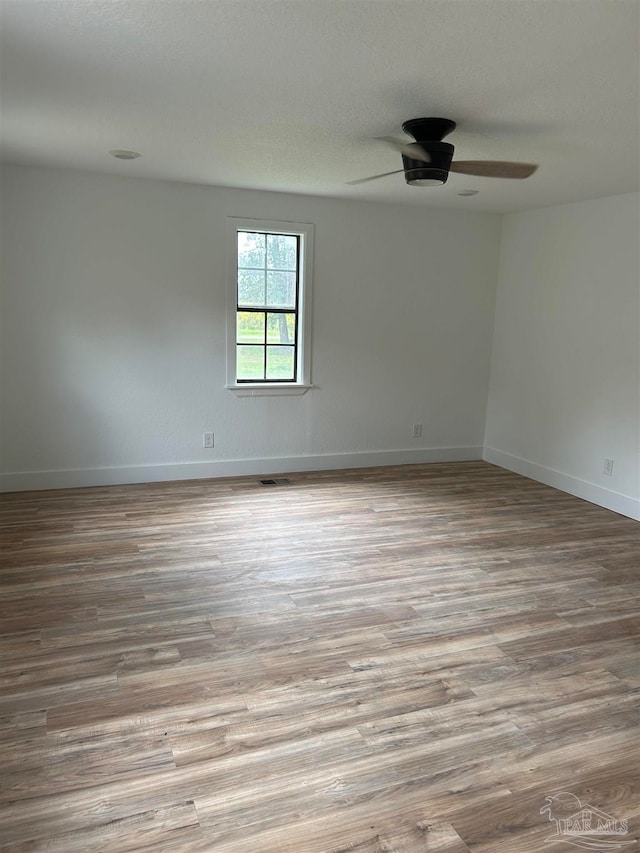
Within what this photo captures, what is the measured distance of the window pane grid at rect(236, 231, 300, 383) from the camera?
17.5 feet

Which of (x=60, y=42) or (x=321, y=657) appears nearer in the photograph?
(x=60, y=42)

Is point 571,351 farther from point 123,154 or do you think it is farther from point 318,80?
point 123,154

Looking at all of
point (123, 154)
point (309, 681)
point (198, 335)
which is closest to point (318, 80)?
point (123, 154)

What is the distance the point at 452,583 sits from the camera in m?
3.47

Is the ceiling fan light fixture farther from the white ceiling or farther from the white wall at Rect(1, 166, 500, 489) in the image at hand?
the white wall at Rect(1, 166, 500, 489)

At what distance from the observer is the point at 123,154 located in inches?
157

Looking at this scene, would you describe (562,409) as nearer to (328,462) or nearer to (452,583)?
(328,462)

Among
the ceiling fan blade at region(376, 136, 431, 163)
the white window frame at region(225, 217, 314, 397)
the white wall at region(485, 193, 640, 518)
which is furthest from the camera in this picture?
the white window frame at region(225, 217, 314, 397)

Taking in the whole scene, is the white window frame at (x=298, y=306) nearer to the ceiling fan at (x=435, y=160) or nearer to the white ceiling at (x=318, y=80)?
the white ceiling at (x=318, y=80)

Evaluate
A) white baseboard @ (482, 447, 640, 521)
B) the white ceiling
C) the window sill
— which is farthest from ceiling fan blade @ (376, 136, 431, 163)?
white baseboard @ (482, 447, 640, 521)

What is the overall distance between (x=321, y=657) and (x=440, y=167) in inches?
98.0

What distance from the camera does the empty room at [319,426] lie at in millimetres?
1995

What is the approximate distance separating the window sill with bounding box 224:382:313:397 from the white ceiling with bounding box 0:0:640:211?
6.12ft

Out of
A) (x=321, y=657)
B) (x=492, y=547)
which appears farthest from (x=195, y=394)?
(x=321, y=657)
